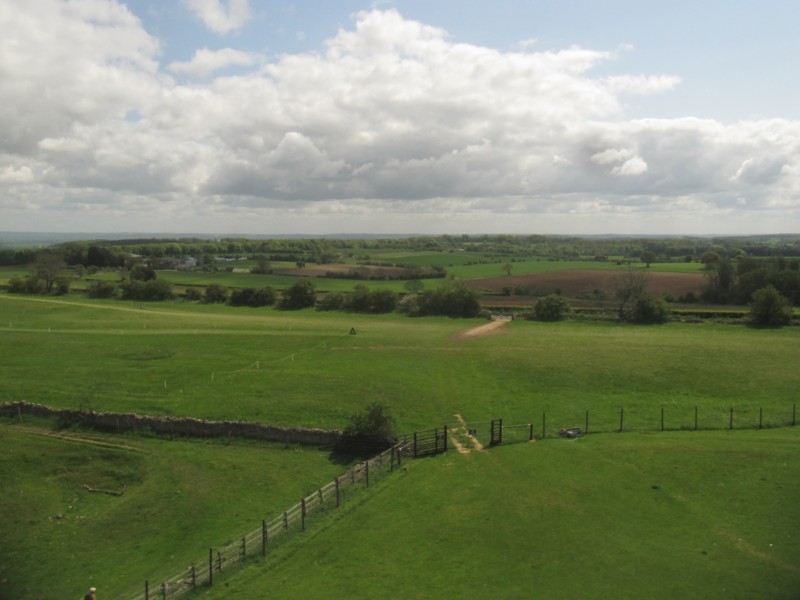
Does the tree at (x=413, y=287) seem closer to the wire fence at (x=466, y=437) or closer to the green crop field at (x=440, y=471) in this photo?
the green crop field at (x=440, y=471)

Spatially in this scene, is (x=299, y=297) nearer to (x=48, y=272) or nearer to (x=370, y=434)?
(x=48, y=272)

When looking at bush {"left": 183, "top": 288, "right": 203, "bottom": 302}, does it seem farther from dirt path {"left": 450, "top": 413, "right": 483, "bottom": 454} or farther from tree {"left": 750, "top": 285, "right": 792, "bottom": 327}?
tree {"left": 750, "top": 285, "right": 792, "bottom": 327}

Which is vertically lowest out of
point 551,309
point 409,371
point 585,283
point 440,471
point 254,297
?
point 440,471

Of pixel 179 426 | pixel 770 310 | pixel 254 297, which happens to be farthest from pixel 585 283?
pixel 179 426

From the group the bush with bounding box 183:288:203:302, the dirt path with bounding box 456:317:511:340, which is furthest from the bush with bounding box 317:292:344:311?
the dirt path with bounding box 456:317:511:340

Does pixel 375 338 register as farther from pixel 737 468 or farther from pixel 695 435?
pixel 737 468
